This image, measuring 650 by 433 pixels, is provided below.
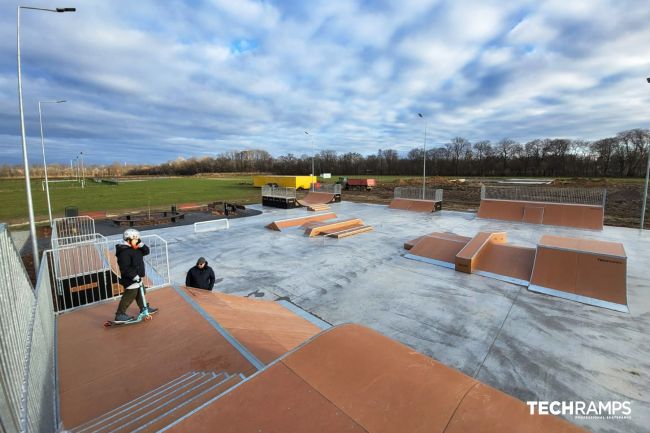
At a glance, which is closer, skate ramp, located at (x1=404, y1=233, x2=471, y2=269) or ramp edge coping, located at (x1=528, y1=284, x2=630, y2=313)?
ramp edge coping, located at (x1=528, y1=284, x2=630, y2=313)

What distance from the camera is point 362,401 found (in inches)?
104

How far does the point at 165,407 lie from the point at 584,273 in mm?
10116

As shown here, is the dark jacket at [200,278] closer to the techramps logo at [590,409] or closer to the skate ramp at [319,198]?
the techramps logo at [590,409]

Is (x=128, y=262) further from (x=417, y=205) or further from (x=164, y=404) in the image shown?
(x=417, y=205)

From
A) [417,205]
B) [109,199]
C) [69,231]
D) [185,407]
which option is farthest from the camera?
[109,199]

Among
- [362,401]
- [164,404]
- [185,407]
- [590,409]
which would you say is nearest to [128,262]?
[164,404]

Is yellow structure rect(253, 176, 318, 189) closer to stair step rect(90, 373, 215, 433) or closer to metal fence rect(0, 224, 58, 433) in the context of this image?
metal fence rect(0, 224, 58, 433)

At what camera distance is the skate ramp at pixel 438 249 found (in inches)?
405

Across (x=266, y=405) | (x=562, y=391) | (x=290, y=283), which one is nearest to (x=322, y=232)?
(x=290, y=283)

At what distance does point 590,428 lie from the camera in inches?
151

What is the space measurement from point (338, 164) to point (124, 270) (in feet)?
399

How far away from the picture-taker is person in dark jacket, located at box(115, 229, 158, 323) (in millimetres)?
4781

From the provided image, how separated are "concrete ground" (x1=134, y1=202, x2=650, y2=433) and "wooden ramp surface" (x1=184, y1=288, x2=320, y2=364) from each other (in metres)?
1.01

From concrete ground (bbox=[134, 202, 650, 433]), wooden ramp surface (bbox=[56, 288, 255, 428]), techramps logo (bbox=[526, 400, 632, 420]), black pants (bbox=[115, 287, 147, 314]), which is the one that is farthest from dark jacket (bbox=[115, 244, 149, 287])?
techramps logo (bbox=[526, 400, 632, 420])
